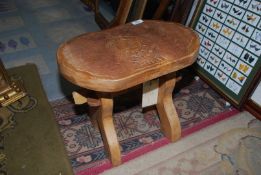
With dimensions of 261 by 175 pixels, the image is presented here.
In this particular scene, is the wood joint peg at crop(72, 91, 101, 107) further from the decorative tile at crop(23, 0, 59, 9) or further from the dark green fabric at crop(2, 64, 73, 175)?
the decorative tile at crop(23, 0, 59, 9)

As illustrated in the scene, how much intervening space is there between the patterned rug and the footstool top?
526mm

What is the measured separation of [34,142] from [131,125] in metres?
0.54

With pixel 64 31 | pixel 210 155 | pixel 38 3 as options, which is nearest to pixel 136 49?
pixel 210 155

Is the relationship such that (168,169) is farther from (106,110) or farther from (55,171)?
(55,171)

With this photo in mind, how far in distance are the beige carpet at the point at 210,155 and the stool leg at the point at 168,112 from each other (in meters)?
0.07

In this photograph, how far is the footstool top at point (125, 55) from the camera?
88 centimetres

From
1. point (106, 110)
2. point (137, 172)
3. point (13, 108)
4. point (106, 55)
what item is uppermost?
point (106, 55)

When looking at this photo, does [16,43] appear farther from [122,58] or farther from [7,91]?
[122,58]

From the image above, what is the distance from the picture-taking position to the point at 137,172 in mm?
1214

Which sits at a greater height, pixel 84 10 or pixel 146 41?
pixel 146 41

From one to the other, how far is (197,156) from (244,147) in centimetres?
28

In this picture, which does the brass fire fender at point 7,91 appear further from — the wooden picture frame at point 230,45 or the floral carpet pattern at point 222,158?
the wooden picture frame at point 230,45

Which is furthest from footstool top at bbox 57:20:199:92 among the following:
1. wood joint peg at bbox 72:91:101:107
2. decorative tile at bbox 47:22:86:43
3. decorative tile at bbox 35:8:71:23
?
decorative tile at bbox 35:8:71:23

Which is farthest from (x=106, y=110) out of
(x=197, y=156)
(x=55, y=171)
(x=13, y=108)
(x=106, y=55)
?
(x=13, y=108)
